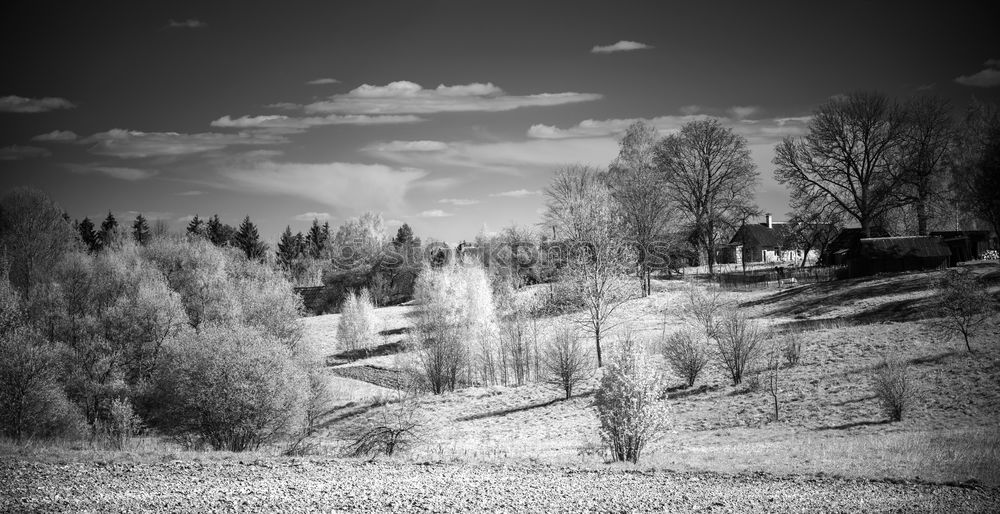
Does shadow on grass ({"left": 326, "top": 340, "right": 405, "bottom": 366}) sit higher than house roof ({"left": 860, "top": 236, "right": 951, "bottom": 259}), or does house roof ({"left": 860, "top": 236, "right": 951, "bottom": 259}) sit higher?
house roof ({"left": 860, "top": 236, "right": 951, "bottom": 259})

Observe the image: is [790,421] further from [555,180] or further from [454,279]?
[454,279]

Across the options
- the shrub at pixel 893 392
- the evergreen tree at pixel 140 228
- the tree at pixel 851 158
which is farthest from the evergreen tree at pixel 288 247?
the shrub at pixel 893 392

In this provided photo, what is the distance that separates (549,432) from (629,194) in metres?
29.7

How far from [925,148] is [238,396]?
57859mm

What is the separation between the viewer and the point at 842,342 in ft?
97.7

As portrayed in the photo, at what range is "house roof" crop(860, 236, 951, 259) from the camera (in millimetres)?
44688

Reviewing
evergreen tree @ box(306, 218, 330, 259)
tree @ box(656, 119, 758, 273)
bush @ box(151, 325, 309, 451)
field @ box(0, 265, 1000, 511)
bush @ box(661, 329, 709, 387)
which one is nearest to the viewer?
field @ box(0, 265, 1000, 511)

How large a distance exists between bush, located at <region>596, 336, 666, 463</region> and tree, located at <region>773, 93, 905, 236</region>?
4375cm

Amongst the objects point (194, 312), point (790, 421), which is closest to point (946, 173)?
point (790, 421)

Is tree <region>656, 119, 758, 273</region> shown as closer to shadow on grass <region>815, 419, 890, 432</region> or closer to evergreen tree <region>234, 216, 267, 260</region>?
shadow on grass <region>815, 419, 890, 432</region>

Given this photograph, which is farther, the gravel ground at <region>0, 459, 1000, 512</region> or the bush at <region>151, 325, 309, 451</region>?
the bush at <region>151, 325, 309, 451</region>

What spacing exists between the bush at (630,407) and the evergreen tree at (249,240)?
294 ft

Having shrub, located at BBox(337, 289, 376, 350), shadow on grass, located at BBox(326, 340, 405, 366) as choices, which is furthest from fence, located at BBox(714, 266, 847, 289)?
shrub, located at BBox(337, 289, 376, 350)

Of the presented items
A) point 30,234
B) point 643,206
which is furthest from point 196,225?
point 643,206
